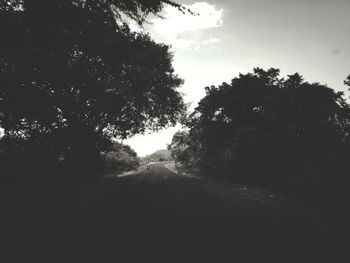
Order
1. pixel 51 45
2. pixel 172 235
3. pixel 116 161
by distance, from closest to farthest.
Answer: pixel 172 235 < pixel 51 45 < pixel 116 161

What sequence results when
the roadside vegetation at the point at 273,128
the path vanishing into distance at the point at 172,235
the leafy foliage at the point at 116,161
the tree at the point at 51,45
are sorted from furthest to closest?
the leafy foliage at the point at 116,161 < the roadside vegetation at the point at 273,128 < the tree at the point at 51,45 < the path vanishing into distance at the point at 172,235

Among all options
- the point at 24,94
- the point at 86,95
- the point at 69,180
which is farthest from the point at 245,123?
the point at 24,94

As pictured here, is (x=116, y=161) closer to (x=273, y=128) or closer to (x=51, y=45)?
(x=273, y=128)

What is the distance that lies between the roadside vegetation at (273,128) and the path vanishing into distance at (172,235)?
8.10 m

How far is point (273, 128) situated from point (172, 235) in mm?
16851

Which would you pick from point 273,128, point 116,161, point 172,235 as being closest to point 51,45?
point 172,235

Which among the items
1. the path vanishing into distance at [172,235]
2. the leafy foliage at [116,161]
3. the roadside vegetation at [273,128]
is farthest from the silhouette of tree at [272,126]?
the leafy foliage at [116,161]

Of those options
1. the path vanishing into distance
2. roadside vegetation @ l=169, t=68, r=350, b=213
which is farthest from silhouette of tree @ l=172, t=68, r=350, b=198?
the path vanishing into distance

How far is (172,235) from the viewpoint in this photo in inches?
291

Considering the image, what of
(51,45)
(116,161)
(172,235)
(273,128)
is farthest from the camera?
(116,161)

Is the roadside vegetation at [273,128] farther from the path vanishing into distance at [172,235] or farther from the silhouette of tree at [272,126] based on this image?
the path vanishing into distance at [172,235]

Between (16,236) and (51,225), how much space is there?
1438 millimetres

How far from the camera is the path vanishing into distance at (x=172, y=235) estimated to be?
580 centimetres

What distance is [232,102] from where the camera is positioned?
2670cm
